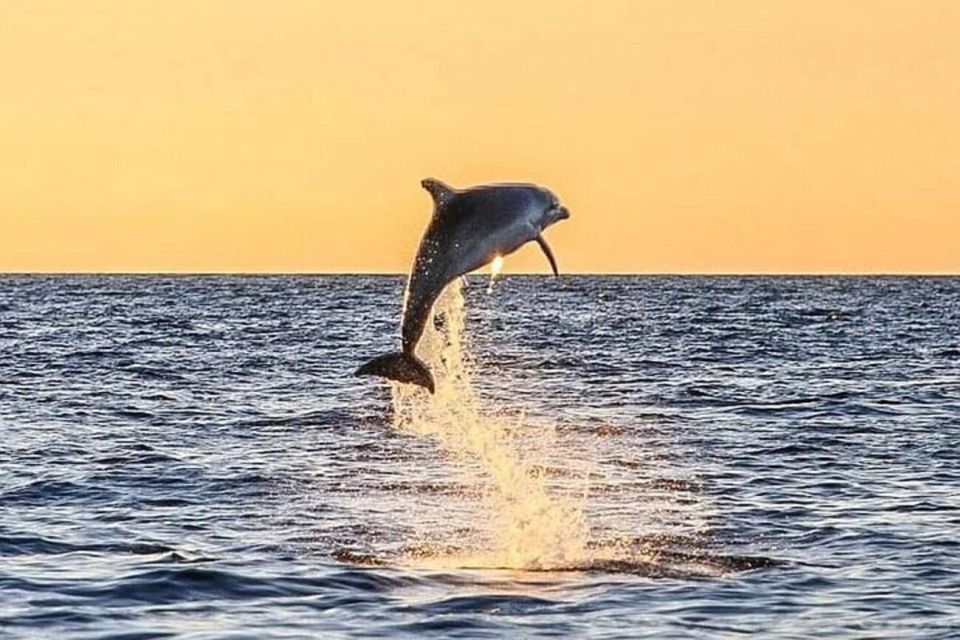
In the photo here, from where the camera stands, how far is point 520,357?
246ft

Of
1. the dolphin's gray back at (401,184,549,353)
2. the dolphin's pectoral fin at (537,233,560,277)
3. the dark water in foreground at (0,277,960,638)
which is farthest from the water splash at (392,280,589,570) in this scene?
the dolphin's pectoral fin at (537,233,560,277)

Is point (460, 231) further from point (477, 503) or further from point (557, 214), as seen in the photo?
point (477, 503)

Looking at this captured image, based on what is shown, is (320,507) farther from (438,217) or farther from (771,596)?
(438,217)

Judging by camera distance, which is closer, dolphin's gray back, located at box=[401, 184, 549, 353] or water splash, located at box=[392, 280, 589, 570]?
dolphin's gray back, located at box=[401, 184, 549, 353]

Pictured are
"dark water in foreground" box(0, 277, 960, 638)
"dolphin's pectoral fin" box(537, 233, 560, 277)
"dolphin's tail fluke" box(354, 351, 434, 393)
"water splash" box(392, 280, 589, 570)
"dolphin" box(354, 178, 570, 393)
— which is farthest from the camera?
"water splash" box(392, 280, 589, 570)

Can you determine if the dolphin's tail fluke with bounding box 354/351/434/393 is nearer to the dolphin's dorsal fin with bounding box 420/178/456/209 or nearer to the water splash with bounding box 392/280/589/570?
the water splash with bounding box 392/280/589/570

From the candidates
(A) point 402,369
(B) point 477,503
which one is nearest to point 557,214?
(A) point 402,369

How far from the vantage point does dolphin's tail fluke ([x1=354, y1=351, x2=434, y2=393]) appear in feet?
58.6

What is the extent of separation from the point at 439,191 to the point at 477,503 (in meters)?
12.4

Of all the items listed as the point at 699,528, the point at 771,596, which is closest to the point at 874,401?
the point at 699,528

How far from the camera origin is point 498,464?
3544 centimetres

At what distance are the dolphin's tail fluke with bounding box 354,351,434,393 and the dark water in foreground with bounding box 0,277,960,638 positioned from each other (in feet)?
9.00

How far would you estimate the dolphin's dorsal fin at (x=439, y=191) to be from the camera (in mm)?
17156

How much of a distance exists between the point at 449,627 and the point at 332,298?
6000 inches
